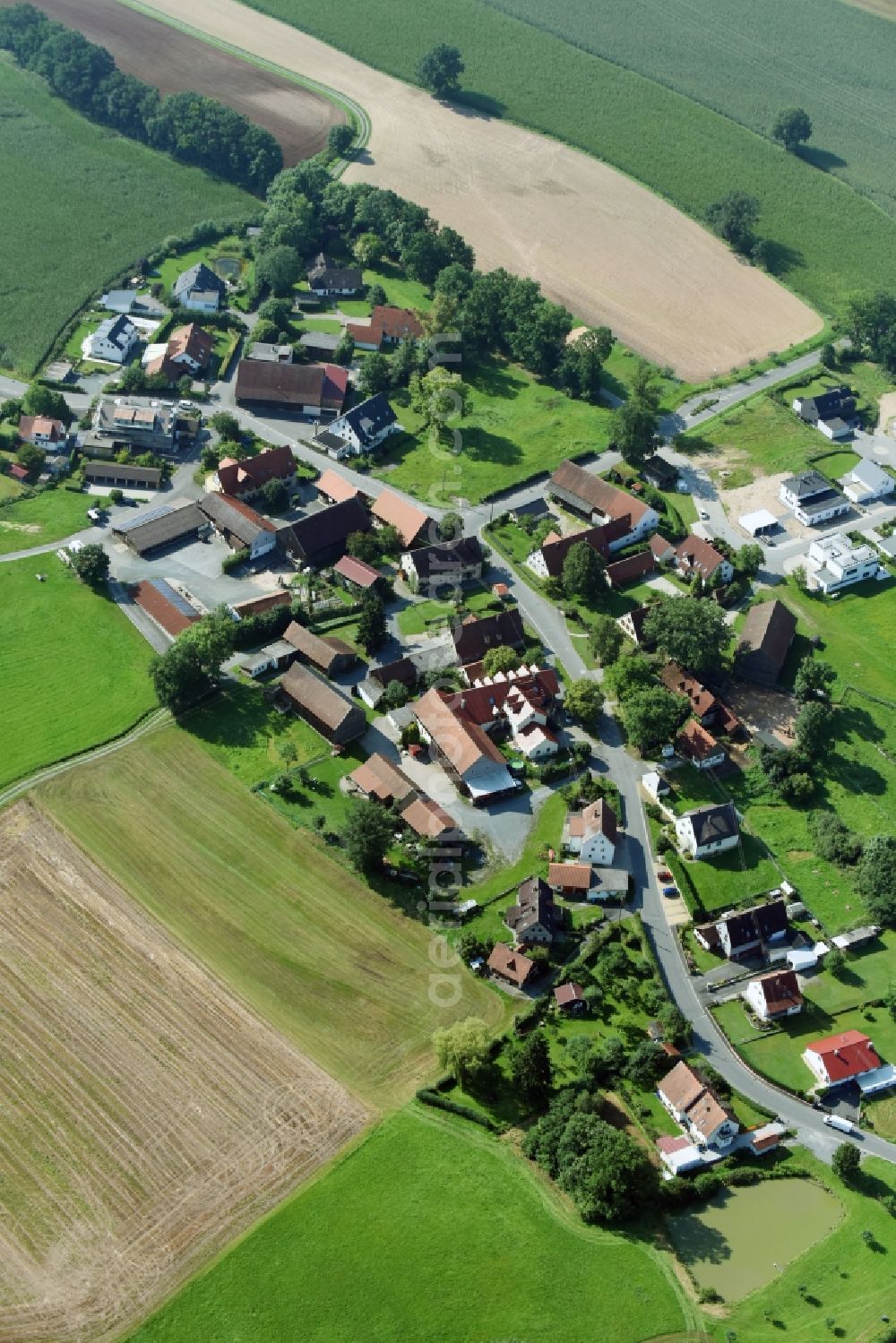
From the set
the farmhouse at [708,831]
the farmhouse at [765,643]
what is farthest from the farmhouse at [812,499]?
the farmhouse at [708,831]

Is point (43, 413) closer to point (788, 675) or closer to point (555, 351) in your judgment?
point (555, 351)

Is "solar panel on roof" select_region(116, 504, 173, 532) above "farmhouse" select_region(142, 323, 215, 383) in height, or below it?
below

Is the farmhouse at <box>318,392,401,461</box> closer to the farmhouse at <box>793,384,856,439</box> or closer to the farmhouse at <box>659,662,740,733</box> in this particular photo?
the farmhouse at <box>659,662,740,733</box>

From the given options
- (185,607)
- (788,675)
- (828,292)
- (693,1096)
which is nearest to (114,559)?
(185,607)

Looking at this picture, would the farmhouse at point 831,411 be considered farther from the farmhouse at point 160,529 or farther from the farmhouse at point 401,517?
the farmhouse at point 160,529

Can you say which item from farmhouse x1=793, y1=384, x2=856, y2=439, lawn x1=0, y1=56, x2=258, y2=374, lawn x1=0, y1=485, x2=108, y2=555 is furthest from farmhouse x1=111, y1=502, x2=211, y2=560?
farmhouse x1=793, y1=384, x2=856, y2=439

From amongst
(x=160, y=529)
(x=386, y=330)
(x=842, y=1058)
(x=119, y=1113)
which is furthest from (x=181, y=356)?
(x=842, y=1058)
